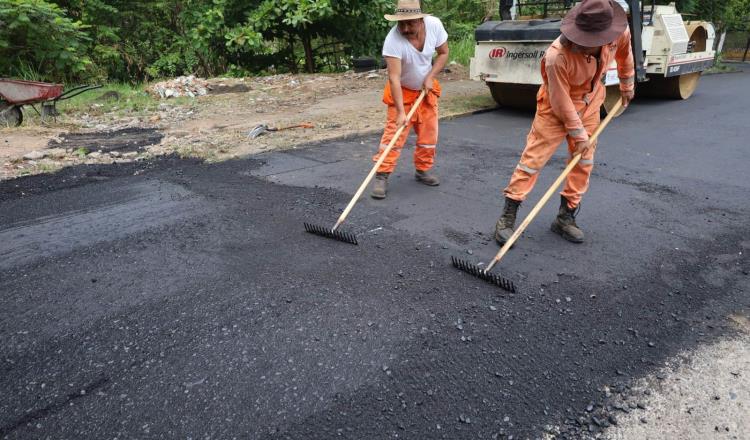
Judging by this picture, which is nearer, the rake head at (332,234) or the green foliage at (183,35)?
the rake head at (332,234)

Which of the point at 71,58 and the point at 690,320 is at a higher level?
the point at 71,58

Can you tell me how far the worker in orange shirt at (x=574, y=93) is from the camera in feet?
9.24

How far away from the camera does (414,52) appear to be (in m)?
3.99

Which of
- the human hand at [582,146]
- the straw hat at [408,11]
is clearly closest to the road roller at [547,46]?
the straw hat at [408,11]

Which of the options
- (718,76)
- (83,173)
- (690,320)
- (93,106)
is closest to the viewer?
(690,320)

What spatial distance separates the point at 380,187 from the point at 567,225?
60.8 inches

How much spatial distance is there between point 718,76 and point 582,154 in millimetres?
13484

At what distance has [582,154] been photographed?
10.5 feet

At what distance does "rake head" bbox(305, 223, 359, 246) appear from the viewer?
11.2 ft

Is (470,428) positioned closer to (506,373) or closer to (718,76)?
(506,373)

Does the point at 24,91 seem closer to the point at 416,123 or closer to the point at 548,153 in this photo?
the point at 416,123

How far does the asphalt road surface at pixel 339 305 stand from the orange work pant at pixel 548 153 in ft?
1.14

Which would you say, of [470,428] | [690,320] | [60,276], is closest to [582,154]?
[690,320]

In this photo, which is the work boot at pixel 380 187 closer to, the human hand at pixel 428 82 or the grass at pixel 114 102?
the human hand at pixel 428 82
